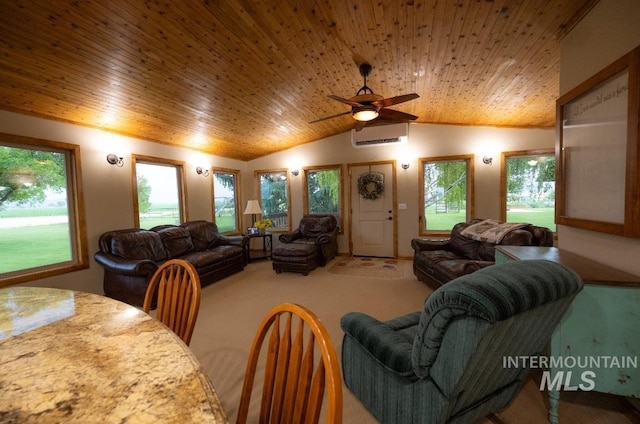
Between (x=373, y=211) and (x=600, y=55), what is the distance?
14.0ft

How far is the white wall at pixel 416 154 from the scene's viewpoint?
16.4 ft

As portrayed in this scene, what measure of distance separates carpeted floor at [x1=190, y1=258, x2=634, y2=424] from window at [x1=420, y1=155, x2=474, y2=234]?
1.09m

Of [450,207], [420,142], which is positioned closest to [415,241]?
[450,207]

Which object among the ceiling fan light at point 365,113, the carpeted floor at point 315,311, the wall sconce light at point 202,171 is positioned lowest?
the carpeted floor at point 315,311

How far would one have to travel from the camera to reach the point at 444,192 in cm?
547

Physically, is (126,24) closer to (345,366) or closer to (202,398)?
(202,398)

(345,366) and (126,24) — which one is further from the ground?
(126,24)

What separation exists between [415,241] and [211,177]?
4190mm

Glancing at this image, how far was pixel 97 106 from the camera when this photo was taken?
3133 millimetres

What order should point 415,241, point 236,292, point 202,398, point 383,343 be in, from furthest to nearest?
point 415,241 → point 236,292 → point 383,343 → point 202,398

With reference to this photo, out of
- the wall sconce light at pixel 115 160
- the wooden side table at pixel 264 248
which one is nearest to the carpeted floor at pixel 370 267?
the wooden side table at pixel 264 248

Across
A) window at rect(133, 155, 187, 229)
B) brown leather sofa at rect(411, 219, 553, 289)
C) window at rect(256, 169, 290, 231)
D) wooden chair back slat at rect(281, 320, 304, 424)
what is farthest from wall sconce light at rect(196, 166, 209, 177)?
wooden chair back slat at rect(281, 320, 304, 424)

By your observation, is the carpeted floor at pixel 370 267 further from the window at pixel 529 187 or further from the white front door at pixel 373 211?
the window at pixel 529 187

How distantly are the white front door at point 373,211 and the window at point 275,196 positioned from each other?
165cm
